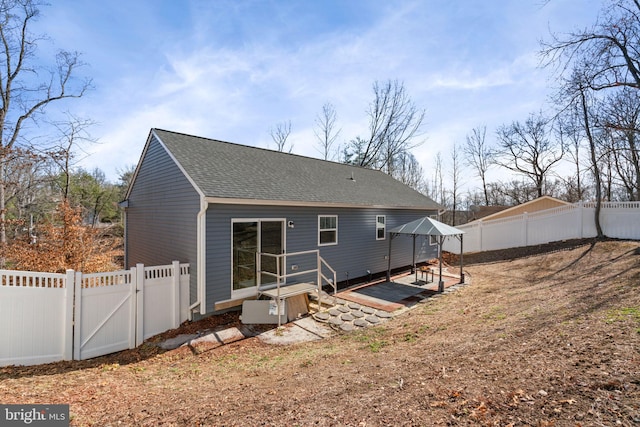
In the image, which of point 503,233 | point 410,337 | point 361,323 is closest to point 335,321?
point 361,323

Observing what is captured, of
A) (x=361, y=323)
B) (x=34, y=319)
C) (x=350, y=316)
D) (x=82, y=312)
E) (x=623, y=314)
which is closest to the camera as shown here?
(x=623, y=314)

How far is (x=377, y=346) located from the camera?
5.53 metres

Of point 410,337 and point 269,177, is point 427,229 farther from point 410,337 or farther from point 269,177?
point 269,177

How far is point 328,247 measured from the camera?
9703 mm

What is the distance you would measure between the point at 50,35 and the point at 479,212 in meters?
31.3

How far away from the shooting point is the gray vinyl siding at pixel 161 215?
7.31m

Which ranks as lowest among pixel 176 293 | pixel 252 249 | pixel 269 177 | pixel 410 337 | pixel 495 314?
pixel 410 337

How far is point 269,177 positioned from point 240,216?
222 centimetres

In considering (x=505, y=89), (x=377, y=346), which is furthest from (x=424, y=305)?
(x=505, y=89)

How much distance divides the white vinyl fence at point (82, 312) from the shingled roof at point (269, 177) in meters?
2.52

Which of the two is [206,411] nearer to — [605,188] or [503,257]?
[503,257]

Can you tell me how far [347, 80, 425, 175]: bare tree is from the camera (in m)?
23.5

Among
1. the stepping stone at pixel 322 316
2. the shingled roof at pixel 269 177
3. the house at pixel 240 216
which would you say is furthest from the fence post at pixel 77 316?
the stepping stone at pixel 322 316

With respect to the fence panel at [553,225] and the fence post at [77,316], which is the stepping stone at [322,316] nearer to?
the fence post at [77,316]
